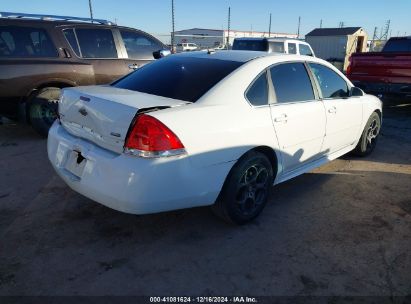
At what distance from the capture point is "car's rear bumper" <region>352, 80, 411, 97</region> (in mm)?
8094

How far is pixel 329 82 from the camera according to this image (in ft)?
14.0

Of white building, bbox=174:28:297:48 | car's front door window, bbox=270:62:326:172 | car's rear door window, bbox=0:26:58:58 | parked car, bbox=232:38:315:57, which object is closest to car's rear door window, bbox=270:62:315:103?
car's front door window, bbox=270:62:326:172

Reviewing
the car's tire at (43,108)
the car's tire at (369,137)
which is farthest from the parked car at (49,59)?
the car's tire at (369,137)

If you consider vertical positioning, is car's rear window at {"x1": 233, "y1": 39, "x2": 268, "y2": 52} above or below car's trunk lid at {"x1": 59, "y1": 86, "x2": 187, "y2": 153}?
below

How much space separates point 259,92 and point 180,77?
2.40 ft

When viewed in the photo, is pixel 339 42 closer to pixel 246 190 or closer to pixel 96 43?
pixel 96 43

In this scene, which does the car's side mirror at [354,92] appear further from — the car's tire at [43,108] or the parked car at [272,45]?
the parked car at [272,45]

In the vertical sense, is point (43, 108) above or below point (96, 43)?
below

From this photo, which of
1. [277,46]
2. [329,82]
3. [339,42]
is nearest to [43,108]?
[329,82]

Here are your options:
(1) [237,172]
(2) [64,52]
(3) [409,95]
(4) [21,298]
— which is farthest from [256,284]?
(3) [409,95]

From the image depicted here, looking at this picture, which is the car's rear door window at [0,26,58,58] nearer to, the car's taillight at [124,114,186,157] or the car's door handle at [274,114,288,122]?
the car's taillight at [124,114,186,157]

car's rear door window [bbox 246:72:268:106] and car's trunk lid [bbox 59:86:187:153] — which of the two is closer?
Result: car's trunk lid [bbox 59:86:187:153]

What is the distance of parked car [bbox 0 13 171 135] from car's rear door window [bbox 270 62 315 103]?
316 cm

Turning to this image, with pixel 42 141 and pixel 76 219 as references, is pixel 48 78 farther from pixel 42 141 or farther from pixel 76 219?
pixel 76 219
